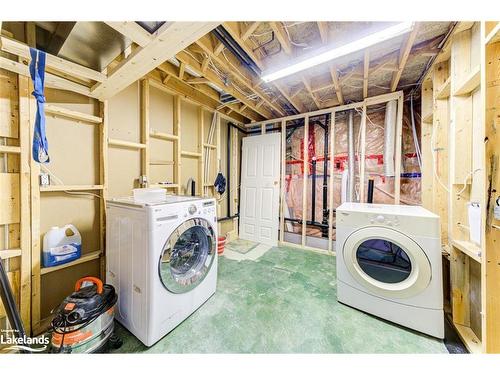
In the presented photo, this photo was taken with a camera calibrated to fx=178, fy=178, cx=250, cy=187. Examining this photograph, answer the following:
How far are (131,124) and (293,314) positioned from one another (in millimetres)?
2569

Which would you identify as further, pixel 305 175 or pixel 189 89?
pixel 305 175

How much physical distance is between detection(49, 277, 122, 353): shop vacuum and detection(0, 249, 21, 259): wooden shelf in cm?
50

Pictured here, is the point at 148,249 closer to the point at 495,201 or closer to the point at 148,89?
the point at 148,89

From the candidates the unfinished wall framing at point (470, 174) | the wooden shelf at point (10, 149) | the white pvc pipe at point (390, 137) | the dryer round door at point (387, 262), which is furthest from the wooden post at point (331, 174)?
the wooden shelf at point (10, 149)

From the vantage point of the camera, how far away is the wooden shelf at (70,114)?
1.45 metres

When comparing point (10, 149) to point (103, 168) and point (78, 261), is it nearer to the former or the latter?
point (103, 168)

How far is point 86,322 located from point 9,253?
814 mm

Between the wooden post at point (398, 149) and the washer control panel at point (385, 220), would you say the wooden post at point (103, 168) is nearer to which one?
the washer control panel at point (385, 220)

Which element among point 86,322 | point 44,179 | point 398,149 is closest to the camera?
point 86,322

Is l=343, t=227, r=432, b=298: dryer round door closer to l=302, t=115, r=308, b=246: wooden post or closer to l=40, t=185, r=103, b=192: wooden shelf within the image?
l=302, t=115, r=308, b=246: wooden post

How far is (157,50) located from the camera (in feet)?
3.61

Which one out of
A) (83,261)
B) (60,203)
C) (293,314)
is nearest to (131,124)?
(60,203)

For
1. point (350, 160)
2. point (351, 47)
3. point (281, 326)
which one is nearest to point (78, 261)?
point (281, 326)

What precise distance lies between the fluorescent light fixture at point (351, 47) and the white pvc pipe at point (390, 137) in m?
1.44
